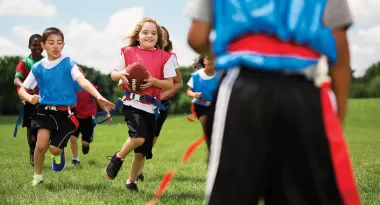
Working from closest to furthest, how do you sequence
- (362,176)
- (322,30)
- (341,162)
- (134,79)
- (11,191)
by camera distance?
1. (341,162)
2. (322,30)
3. (134,79)
4. (11,191)
5. (362,176)

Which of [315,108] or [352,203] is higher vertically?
[315,108]

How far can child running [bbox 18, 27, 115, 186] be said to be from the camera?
25.3 feet

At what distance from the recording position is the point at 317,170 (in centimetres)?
221

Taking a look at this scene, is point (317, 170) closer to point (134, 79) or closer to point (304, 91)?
point (304, 91)

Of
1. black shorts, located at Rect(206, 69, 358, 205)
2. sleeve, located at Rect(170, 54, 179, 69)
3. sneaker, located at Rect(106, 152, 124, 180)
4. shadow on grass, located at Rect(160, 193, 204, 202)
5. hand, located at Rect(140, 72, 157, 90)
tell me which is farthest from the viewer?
sleeve, located at Rect(170, 54, 179, 69)

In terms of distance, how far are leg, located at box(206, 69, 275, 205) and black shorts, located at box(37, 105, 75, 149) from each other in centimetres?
577

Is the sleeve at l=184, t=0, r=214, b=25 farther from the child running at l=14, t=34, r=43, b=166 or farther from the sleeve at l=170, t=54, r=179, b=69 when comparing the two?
the child running at l=14, t=34, r=43, b=166

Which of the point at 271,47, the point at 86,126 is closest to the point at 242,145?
the point at 271,47

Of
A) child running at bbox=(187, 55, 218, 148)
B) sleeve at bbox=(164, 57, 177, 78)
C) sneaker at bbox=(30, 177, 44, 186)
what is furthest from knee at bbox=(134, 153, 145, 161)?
child running at bbox=(187, 55, 218, 148)

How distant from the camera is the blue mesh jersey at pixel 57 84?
7.71 m

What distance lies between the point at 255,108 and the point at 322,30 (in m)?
0.44

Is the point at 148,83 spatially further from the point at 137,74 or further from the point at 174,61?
the point at 174,61

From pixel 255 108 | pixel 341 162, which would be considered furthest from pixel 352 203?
pixel 255 108

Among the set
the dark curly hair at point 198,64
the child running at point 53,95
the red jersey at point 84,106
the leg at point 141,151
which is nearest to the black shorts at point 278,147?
the leg at point 141,151
